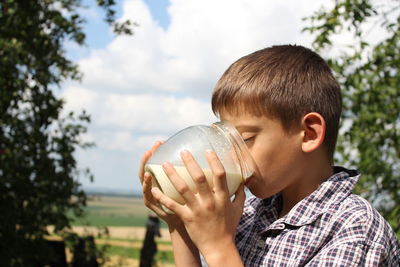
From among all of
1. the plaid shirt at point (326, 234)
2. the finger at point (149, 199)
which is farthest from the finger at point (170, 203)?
the plaid shirt at point (326, 234)

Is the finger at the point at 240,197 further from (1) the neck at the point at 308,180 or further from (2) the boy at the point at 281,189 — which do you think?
(1) the neck at the point at 308,180

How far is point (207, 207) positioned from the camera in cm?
136

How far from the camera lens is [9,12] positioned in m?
4.41

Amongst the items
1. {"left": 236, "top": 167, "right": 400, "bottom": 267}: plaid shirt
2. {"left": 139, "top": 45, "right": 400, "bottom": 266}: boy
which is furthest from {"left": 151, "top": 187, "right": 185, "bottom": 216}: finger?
{"left": 236, "top": 167, "right": 400, "bottom": 267}: plaid shirt

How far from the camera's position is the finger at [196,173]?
1342 mm

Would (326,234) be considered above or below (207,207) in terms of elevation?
below

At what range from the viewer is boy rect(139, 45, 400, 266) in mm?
1363

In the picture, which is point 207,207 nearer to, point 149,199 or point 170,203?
point 170,203

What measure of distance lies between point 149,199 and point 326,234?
19.2 inches

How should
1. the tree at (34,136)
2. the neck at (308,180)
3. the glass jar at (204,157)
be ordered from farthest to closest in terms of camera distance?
the tree at (34,136), the neck at (308,180), the glass jar at (204,157)

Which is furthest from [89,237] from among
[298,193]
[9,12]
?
[298,193]

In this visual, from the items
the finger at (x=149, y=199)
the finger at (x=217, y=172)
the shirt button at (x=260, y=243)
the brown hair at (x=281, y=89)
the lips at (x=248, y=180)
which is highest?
the brown hair at (x=281, y=89)

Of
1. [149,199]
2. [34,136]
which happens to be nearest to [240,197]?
[149,199]

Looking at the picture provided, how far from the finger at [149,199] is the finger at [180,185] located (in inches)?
7.3
